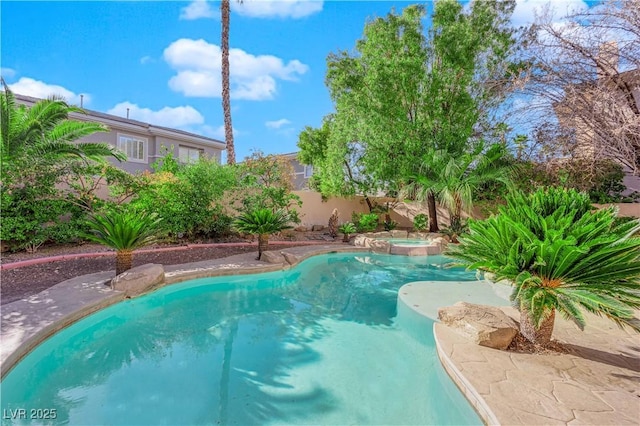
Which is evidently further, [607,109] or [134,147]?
[134,147]

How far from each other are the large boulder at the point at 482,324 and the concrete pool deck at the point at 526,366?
0.11 meters

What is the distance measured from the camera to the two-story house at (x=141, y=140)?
15.0m

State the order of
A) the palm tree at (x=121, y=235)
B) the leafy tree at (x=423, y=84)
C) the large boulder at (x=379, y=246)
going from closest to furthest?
the palm tree at (x=121, y=235) < the large boulder at (x=379, y=246) < the leafy tree at (x=423, y=84)

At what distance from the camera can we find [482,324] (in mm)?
3629

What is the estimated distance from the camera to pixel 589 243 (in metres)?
3.02

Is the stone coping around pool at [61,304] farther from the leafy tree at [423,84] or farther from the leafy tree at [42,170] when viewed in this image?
the leafy tree at [423,84]

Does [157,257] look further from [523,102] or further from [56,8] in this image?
[523,102]

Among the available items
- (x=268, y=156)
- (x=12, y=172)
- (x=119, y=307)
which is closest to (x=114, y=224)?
(x=119, y=307)

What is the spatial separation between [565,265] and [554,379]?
1040mm

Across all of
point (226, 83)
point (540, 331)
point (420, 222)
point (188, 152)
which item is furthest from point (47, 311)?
point (188, 152)

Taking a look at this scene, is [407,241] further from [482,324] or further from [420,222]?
[482,324]

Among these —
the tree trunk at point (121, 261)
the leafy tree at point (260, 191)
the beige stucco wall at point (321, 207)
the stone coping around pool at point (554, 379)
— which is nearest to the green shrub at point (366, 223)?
the beige stucco wall at point (321, 207)

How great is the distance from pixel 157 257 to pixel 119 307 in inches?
123

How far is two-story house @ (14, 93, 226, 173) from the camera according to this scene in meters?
15.0
